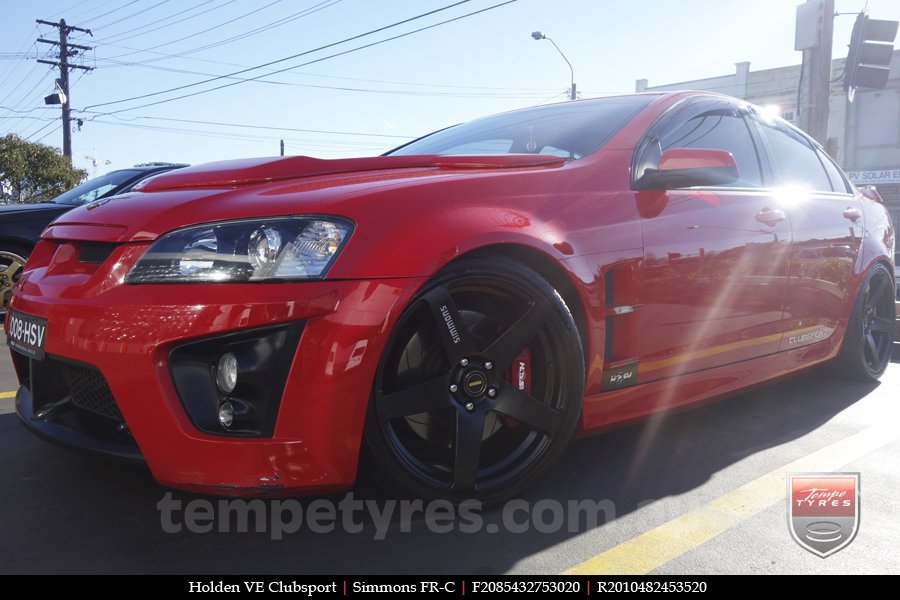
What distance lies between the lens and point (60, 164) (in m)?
22.4

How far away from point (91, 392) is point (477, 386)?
1.04 m

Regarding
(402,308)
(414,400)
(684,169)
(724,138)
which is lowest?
(414,400)

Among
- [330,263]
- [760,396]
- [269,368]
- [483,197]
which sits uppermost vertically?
[483,197]

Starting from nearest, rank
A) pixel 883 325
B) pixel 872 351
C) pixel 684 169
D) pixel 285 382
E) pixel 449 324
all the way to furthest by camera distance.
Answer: pixel 285 382 → pixel 449 324 → pixel 684 169 → pixel 872 351 → pixel 883 325

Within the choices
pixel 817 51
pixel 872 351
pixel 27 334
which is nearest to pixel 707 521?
pixel 27 334

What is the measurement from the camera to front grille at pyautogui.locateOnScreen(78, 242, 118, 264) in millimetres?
2201

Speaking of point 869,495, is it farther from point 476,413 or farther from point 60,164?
point 60,164

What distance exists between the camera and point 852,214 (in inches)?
163

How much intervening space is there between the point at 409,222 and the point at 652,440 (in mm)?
1584

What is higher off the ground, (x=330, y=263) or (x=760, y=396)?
(x=330, y=263)

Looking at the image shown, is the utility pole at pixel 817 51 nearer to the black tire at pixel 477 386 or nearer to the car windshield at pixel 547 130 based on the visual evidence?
the car windshield at pixel 547 130

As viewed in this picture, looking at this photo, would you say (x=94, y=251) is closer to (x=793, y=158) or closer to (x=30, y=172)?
(x=793, y=158)
